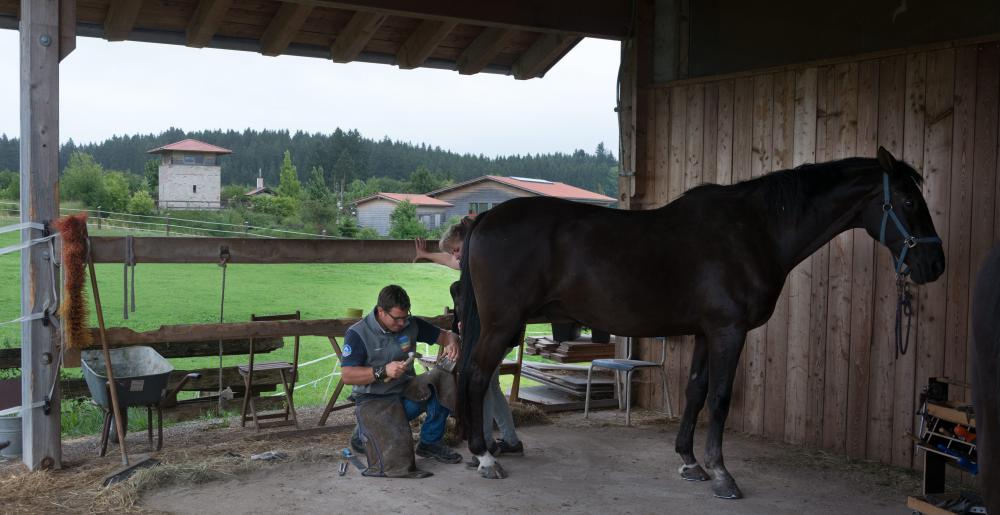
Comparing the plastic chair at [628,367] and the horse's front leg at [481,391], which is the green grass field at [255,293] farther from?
the horse's front leg at [481,391]

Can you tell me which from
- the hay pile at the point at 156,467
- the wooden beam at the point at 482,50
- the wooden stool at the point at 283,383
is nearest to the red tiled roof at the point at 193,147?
the wooden beam at the point at 482,50

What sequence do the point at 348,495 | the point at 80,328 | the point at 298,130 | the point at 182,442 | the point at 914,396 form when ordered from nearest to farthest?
the point at 348,495 < the point at 80,328 < the point at 914,396 < the point at 182,442 < the point at 298,130

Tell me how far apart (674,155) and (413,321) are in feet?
9.98

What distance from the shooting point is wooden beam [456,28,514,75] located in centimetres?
686

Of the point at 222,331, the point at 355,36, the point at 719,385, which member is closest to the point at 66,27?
the point at 222,331

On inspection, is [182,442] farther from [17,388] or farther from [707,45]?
[707,45]

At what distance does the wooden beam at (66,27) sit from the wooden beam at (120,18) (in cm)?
93

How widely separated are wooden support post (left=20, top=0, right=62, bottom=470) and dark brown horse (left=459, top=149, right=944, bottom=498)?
2465 millimetres

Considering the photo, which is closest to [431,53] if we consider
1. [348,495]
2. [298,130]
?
[348,495]

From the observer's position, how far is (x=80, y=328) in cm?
464

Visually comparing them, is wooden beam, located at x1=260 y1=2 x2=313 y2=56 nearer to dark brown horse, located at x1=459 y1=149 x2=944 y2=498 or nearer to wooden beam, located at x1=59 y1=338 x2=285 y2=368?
dark brown horse, located at x1=459 y1=149 x2=944 y2=498

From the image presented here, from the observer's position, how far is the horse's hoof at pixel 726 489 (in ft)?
14.4

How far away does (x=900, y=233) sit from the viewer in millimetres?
4355

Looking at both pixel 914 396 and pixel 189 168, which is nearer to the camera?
pixel 914 396
